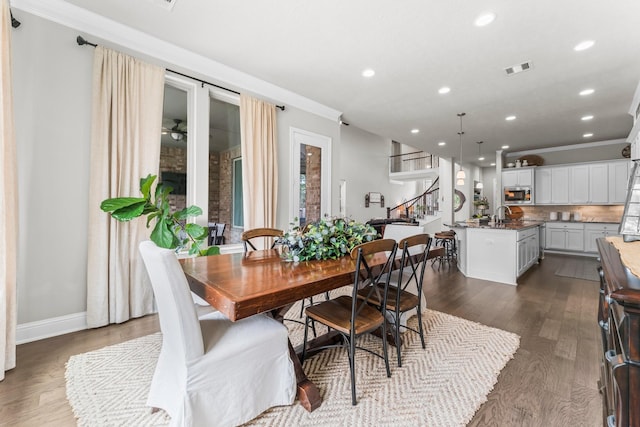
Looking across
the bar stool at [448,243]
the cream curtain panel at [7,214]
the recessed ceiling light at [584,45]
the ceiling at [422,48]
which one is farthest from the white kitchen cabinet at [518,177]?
the cream curtain panel at [7,214]

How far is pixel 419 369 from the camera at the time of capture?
1.99 meters

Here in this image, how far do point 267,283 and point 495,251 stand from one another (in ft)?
14.3

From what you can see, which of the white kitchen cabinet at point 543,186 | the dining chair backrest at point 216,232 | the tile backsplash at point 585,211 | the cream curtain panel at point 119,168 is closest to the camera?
the cream curtain panel at point 119,168

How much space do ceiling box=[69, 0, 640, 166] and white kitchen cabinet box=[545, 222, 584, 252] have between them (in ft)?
10.0

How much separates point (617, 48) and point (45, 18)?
5.46 meters

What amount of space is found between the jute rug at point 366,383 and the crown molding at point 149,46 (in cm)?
285

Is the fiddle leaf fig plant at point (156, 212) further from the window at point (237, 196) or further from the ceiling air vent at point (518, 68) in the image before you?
the ceiling air vent at point (518, 68)

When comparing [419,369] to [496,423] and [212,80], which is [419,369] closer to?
[496,423]

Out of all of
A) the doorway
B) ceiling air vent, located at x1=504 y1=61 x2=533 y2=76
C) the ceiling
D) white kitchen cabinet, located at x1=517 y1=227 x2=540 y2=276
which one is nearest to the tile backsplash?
white kitchen cabinet, located at x1=517 y1=227 x2=540 y2=276

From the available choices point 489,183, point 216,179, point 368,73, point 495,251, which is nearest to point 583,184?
point 489,183

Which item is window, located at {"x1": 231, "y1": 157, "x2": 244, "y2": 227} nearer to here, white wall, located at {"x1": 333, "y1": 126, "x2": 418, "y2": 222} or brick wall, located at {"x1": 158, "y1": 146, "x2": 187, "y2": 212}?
brick wall, located at {"x1": 158, "y1": 146, "x2": 187, "y2": 212}

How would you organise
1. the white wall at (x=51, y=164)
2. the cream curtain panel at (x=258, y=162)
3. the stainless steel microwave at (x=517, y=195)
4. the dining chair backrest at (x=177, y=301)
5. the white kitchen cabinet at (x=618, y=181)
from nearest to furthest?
the dining chair backrest at (x=177, y=301)
the white wall at (x=51, y=164)
the cream curtain panel at (x=258, y=162)
the white kitchen cabinet at (x=618, y=181)
the stainless steel microwave at (x=517, y=195)

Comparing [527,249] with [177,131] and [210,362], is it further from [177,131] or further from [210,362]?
[177,131]

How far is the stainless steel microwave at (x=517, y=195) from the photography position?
7.37 m
